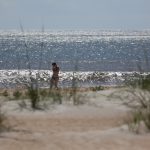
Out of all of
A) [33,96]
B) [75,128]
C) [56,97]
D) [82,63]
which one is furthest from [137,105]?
[82,63]

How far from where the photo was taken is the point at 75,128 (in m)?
9.12

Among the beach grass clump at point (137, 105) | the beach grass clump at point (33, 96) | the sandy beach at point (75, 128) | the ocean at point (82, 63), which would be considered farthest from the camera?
the ocean at point (82, 63)

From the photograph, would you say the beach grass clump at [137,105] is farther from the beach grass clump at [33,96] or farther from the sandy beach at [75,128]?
the beach grass clump at [33,96]

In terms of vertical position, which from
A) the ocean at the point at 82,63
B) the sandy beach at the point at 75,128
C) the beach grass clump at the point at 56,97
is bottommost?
the ocean at the point at 82,63

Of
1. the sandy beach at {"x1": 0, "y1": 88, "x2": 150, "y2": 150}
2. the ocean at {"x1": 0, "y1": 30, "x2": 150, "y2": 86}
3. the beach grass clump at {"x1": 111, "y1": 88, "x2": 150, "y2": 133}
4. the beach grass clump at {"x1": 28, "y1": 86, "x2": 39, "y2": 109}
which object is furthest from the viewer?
the ocean at {"x1": 0, "y1": 30, "x2": 150, "y2": 86}

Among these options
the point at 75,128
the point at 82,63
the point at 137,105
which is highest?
the point at 137,105

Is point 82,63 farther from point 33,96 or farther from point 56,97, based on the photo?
point 33,96

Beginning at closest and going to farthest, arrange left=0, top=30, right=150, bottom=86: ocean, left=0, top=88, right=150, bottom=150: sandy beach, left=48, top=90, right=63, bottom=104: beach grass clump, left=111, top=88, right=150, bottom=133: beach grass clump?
left=0, top=88, right=150, bottom=150: sandy beach < left=111, top=88, right=150, bottom=133: beach grass clump < left=48, top=90, right=63, bottom=104: beach grass clump < left=0, top=30, right=150, bottom=86: ocean

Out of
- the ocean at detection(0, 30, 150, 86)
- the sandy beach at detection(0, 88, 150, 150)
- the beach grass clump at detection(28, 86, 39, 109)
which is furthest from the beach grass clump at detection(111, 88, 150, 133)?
Answer: the beach grass clump at detection(28, 86, 39, 109)

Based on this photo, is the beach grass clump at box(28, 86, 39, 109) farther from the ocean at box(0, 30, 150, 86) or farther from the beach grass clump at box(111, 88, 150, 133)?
the beach grass clump at box(111, 88, 150, 133)

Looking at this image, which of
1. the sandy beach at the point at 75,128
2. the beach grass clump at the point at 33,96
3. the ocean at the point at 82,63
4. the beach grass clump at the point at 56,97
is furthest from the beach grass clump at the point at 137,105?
the beach grass clump at the point at 33,96

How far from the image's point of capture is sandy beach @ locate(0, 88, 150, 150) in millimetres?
7719

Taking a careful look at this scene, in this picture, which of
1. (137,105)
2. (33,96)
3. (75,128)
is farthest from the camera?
(33,96)

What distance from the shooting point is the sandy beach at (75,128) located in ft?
25.3
